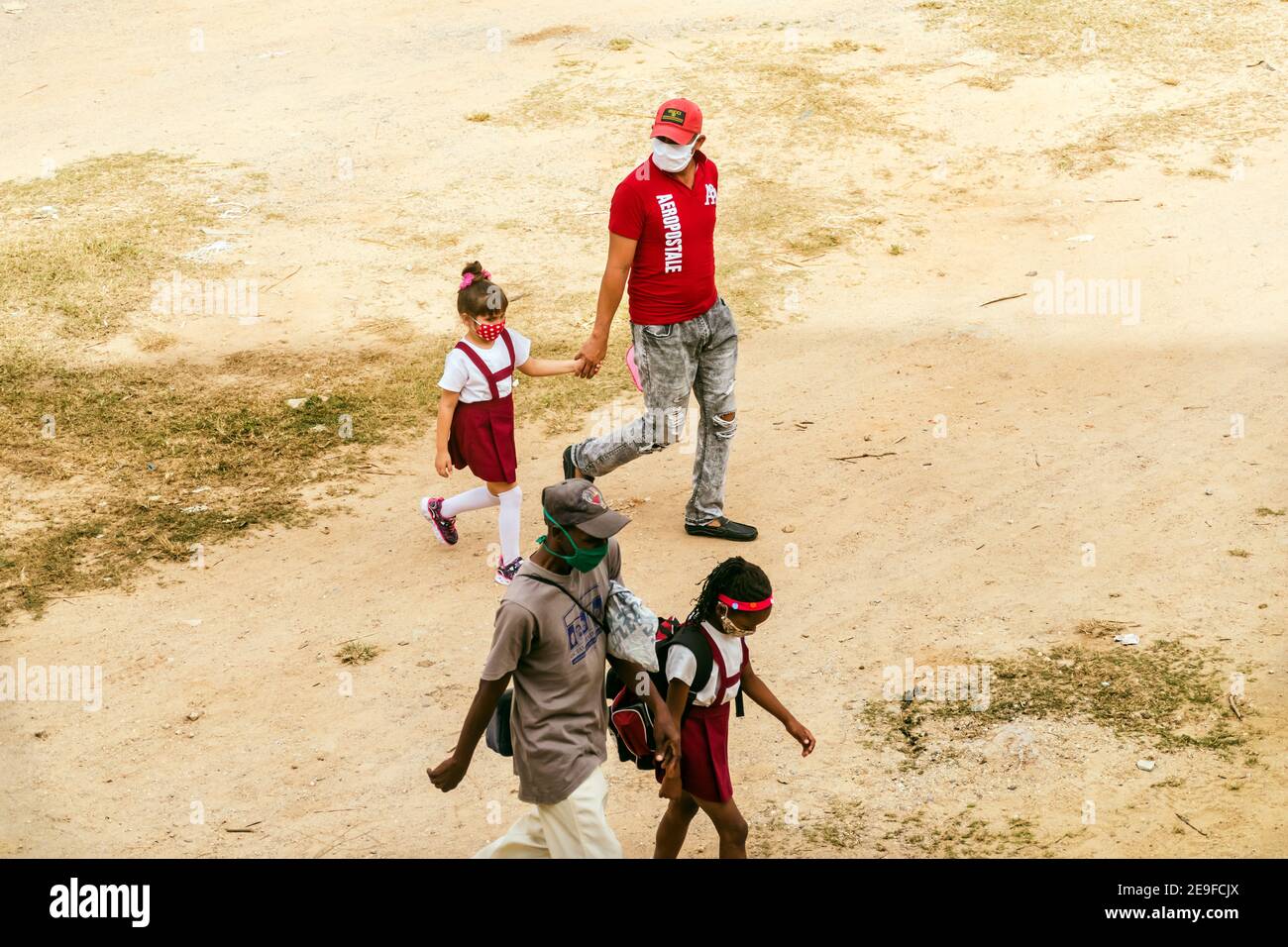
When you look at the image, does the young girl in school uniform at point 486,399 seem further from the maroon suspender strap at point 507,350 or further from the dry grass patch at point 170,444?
the dry grass patch at point 170,444

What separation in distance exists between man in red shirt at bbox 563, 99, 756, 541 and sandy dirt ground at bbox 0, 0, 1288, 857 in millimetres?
570

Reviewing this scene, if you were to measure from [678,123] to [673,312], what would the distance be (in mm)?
906

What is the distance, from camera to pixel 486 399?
Answer: 6.57 m

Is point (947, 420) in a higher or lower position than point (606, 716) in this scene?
lower

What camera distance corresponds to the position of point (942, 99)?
12898 mm

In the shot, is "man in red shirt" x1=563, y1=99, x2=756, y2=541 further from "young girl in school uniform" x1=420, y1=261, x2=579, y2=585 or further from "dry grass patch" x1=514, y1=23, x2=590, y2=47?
"dry grass patch" x1=514, y1=23, x2=590, y2=47

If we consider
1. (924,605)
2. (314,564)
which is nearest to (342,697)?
(314,564)

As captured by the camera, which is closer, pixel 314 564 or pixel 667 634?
pixel 667 634

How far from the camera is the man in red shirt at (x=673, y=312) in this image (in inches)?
258

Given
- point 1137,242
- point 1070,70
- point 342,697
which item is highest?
point 1070,70

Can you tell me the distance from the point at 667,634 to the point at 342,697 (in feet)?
7.05

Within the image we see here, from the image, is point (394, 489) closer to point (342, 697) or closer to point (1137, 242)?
point (342, 697)

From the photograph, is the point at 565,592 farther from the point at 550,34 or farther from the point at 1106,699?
the point at 550,34

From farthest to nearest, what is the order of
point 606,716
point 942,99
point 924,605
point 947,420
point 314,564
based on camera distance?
point 942,99
point 947,420
point 314,564
point 924,605
point 606,716
